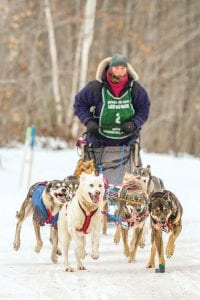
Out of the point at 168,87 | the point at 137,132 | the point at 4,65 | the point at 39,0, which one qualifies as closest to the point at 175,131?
the point at 168,87

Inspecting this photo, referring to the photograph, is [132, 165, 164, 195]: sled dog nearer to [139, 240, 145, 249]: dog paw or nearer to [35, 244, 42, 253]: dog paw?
[139, 240, 145, 249]: dog paw

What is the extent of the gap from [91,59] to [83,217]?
28069mm

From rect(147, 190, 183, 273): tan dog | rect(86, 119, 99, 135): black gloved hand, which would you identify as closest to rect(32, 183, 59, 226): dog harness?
rect(147, 190, 183, 273): tan dog

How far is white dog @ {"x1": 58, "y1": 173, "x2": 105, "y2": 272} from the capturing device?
7043 mm

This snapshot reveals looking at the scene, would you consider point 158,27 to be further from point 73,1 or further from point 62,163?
point 62,163

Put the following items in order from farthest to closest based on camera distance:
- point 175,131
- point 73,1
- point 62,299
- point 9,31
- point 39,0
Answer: point 175,131, point 73,1, point 39,0, point 9,31, point 62,299

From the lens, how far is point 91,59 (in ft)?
114

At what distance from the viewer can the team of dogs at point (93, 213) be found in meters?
7.06

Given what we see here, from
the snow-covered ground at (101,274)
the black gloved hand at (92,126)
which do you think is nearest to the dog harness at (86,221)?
the snow-covered ground at (101,274)

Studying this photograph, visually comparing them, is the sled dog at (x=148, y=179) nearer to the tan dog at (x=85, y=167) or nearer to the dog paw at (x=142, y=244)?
the tan dog at (x=85, y=167)

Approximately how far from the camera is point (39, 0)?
1211 inches

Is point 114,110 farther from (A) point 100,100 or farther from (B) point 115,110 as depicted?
(A) point 100,100

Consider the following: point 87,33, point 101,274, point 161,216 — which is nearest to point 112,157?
point 161,216

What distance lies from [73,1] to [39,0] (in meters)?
4.50
